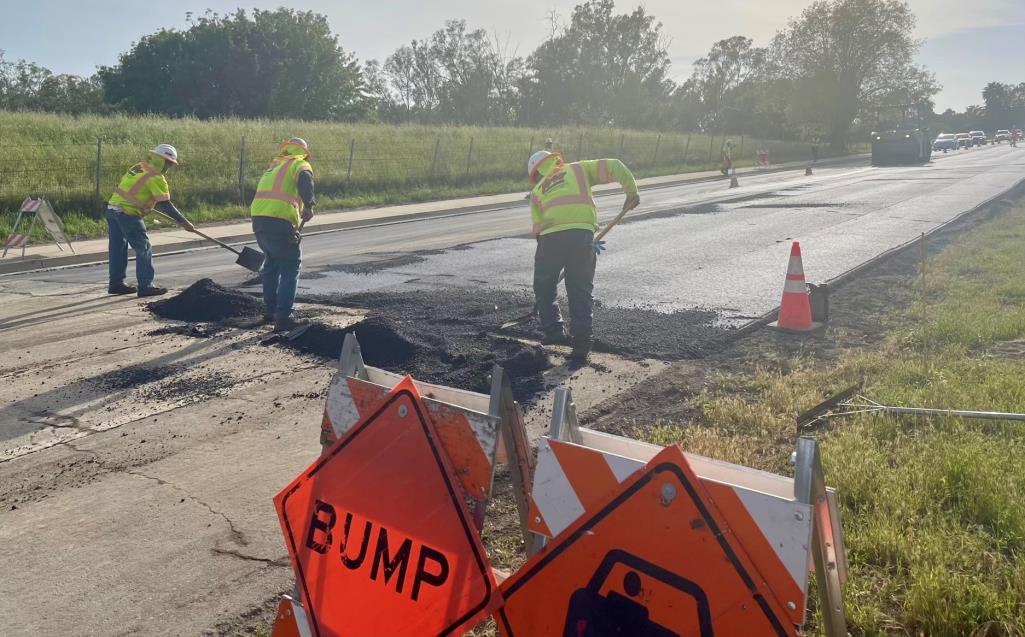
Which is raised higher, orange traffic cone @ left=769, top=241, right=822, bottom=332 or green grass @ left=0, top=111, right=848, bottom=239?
green grass @ left=0, top=111, right=848, bottom=239

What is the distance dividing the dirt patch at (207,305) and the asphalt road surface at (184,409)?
0.91 feet

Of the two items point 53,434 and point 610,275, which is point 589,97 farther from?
point 53,434

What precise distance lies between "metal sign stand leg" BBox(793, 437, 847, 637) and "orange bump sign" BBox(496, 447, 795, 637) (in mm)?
235

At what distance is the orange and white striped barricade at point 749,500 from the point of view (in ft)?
7.30

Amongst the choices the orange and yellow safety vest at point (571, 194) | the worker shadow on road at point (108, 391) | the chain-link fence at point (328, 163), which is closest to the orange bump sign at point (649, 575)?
the worker shadow on road at point (108, 391)

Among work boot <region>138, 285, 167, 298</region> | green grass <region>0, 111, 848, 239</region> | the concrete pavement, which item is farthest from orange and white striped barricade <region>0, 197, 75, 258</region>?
work boot <region>138, 285, 167, 298</region>

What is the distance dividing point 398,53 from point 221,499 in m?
72.2

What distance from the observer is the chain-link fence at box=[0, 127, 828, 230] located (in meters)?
18.7

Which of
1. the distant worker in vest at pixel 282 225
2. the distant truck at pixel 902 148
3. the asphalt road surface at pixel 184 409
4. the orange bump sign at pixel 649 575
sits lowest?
the asphalt road surface at pixel 184 409

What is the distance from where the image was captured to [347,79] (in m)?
51.8

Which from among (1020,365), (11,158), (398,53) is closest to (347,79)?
(398,53)

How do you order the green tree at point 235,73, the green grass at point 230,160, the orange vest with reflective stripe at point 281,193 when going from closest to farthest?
the orange vest with reflective stripe at point 281,193 < the green grass at point 230,160 < the green tree at point 235,73

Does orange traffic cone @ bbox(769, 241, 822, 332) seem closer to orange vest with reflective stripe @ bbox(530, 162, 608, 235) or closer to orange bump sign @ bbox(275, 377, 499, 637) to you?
orange vest with reflective stripe @ bbox(530, 162, 608, 235)

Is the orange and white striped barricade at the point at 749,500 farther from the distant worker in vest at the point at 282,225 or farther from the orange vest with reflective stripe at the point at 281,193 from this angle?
the orange vest with reflective stripe at the point at 281,193
